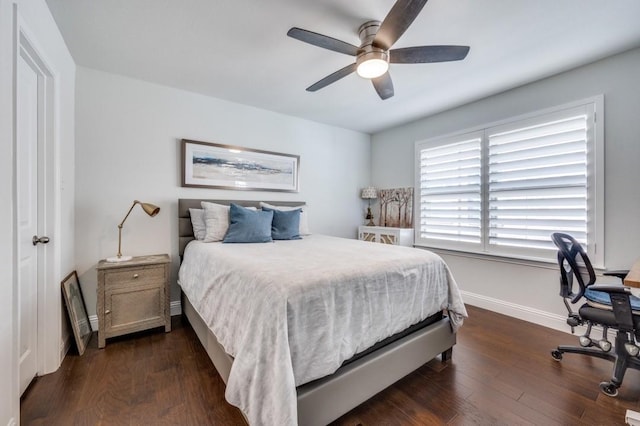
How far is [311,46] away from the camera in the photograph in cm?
218

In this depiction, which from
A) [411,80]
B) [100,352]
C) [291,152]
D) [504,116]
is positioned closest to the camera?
[100,352]

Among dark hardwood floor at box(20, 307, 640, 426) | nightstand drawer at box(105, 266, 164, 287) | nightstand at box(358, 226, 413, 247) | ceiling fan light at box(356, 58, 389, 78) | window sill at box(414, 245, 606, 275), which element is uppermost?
ceiling fan light at box(356, 58, 389, 78)

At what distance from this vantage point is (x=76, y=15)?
1.85m

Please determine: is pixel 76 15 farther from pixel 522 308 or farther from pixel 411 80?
pixel 522 308

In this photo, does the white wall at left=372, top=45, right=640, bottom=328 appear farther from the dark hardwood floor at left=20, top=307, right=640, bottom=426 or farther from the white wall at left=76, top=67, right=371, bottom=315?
the white wall at left=76, top=67, right=371, bottom=315

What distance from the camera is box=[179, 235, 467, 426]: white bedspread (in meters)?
1.14

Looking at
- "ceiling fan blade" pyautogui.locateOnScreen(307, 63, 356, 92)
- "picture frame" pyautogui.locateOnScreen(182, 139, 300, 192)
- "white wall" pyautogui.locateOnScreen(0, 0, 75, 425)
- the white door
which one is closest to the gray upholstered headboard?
A: "picture frame" pyautogui.locateOnScreen(182, 139, 300, 192)

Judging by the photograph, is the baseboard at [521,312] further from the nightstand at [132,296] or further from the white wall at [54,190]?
the white wall at [54,190]

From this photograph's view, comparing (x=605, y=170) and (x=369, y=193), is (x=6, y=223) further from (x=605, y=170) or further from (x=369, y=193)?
(x=605, y=170)

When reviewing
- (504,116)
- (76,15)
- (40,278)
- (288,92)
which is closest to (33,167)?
(40,278)

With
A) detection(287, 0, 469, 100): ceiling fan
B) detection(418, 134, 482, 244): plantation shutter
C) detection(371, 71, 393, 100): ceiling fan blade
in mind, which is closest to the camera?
detection(287, 0, 469, 100): ceiling fan

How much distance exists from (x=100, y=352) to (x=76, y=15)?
8.38ft

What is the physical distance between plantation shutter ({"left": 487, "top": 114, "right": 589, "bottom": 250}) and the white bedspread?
4.89 feet

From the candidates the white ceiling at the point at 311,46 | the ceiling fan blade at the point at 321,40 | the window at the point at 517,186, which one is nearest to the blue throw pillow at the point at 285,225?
the white ceiling at the point at 311,46
